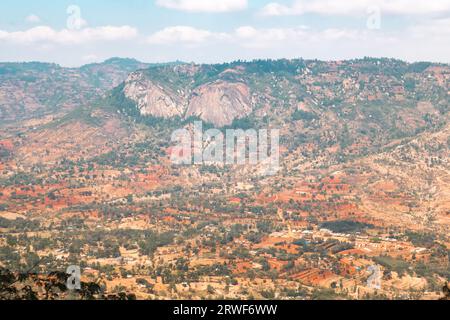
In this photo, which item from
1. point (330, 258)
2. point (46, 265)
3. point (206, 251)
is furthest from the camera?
point (206, 251)

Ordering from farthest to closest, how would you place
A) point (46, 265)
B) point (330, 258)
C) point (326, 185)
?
point (326, 185)
point (330, 258)
point (46, 265)

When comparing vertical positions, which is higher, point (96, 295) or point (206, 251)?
point (96, 295)

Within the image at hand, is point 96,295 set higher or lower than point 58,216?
higher

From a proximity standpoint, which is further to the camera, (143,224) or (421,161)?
(421,161)

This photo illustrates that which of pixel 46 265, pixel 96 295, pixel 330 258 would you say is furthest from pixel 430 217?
pixel 96 295

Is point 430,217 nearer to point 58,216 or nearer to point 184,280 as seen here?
point 184,280
